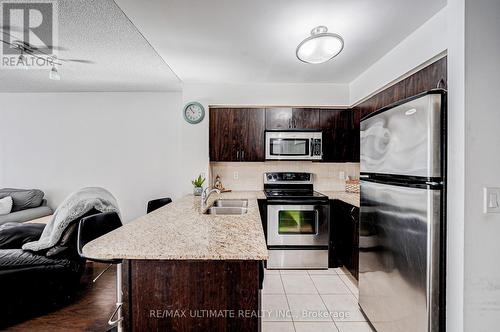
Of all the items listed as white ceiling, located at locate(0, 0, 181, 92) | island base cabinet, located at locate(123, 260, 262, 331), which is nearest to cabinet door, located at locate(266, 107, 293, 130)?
white ceiling, located at locate(0, 0, 181, 92)

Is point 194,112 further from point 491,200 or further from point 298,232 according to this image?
point 491,200

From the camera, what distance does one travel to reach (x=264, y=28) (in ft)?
6.66

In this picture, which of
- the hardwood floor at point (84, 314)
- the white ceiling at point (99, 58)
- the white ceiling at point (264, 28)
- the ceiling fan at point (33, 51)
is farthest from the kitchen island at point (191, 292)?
the ceiling fan at point (33, 51)

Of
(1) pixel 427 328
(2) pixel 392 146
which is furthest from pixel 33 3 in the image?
(1) pixel 427 328

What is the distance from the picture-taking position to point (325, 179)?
3729 mm

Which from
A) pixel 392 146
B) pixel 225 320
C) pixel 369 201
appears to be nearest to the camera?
pixel 225 320

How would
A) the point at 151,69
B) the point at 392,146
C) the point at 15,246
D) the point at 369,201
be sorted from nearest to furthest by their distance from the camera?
the point at 392,146 → the point at 369,201 → the point at 15,246 → the point at 151,69

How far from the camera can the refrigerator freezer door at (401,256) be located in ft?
4.53

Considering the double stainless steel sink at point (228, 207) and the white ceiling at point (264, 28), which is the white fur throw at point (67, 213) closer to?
the double stainless steel sink at point (228, 207)

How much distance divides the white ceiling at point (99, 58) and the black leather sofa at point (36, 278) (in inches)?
64.3

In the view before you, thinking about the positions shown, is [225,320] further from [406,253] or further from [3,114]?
[3,114]

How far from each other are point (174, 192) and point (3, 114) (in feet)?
9.69

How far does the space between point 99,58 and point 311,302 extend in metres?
3.36

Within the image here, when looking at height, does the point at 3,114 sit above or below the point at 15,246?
above
